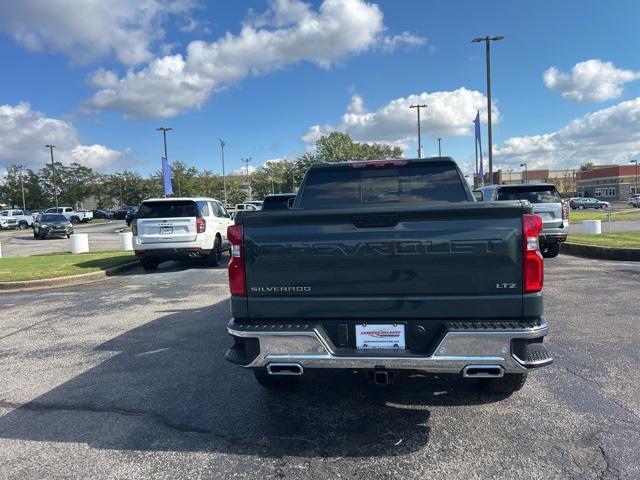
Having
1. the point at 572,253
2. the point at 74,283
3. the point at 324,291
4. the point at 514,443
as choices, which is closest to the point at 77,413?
the point at 324,291

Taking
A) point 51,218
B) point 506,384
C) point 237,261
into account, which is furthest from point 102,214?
point 506,384

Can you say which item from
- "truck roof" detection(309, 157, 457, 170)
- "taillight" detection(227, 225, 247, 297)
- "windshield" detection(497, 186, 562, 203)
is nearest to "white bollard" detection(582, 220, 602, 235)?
"windshield" detection(497, 186, 562, 203)

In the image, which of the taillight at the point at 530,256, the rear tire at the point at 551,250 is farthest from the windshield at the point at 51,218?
the taillight at the point at 530,256

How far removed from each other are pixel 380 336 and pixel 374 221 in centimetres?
77

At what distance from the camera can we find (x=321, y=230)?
3287 millimetres

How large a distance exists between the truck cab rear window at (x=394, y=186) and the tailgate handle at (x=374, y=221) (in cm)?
145

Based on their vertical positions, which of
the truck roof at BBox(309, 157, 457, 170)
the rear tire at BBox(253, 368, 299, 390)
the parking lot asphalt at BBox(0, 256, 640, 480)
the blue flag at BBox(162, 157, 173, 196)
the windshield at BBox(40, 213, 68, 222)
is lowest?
the parking lot asphalt at BBox(0, 256, 640, 480)

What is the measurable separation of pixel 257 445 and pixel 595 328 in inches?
185

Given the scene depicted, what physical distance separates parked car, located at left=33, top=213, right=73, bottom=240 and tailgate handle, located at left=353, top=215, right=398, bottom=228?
1281 inches

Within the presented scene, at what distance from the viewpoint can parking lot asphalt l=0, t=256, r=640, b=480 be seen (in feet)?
10.3

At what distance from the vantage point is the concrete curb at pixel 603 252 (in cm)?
1195

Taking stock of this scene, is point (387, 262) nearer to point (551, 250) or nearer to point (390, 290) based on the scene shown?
point (390, 290)

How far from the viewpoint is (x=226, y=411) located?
3.96 meters

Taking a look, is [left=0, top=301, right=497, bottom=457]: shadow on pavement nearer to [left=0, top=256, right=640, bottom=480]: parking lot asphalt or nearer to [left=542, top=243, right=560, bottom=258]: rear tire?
[left=0, top=256, right=640, bottom=480]: parking lot asphalt
